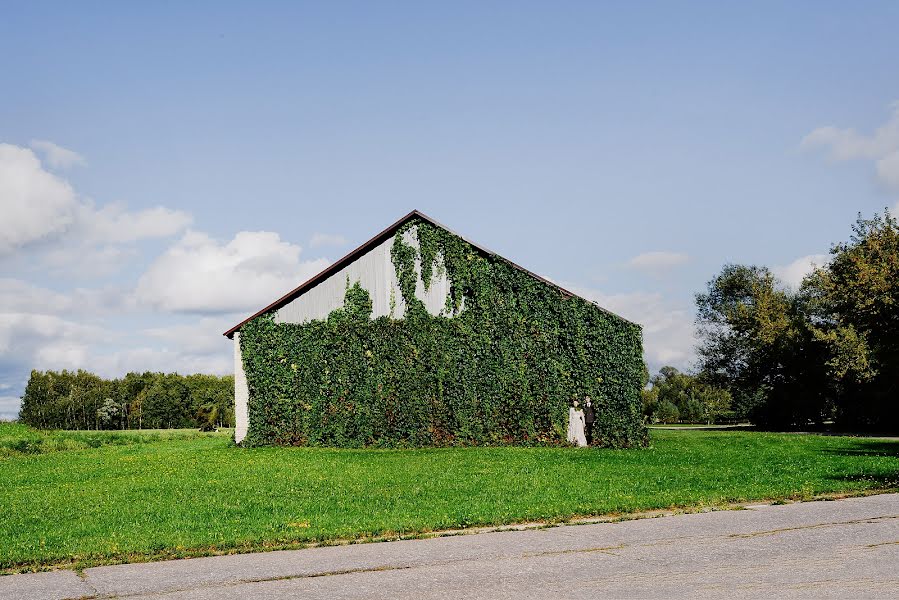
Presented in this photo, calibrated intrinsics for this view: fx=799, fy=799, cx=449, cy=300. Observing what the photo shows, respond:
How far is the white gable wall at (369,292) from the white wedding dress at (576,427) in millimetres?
6041

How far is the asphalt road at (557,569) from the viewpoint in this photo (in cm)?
780

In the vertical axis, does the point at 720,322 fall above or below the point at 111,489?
above

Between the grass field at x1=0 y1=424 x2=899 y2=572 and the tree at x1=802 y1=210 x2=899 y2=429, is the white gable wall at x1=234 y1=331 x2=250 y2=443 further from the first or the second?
the tree at x1=802 y1=210 x2=899 y2=429

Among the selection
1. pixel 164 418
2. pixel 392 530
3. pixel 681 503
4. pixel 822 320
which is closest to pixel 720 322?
pixel 822 320

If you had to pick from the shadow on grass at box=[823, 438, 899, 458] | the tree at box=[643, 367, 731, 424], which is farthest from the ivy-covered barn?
the tree at box=[643, 367, 731, 424]

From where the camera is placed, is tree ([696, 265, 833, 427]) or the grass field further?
tree ([696, 265, 833, 427])

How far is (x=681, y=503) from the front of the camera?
539 inches

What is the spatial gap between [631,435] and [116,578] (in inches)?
872

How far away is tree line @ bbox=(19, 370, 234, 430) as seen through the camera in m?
93.6

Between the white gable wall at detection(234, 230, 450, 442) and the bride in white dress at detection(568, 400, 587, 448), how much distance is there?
5.97 metres

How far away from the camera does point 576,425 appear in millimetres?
29016

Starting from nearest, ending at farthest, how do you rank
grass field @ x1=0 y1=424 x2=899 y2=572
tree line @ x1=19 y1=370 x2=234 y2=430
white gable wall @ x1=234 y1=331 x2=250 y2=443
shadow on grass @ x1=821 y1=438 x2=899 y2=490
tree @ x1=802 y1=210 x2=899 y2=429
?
grass field @ x1=0 y1=424 x2=899 y2=572
shadow on grass @ x1=821 y1=438 x2=899 y2=490
white gable wall @ x1=234 y1=331 x2=250 y2=443
tree @ x1=802 y1=210 x2=899 y2=429
tree line @ x1=19 y1=370 x2=234 y2=430

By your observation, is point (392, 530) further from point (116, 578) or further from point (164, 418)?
point (164, 418)

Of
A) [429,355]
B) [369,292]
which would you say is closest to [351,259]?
[369,292]
